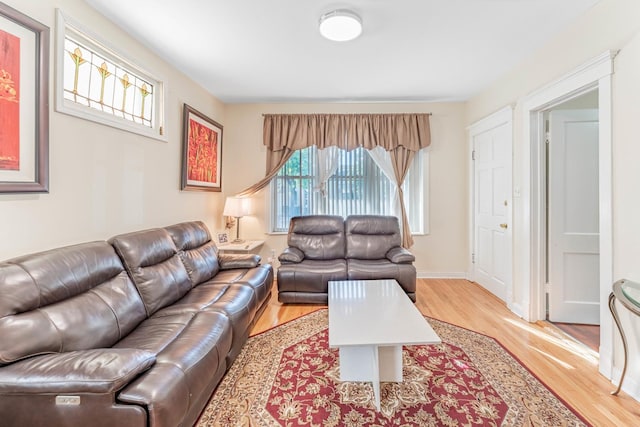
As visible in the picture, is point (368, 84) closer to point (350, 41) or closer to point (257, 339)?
point (350, 41)

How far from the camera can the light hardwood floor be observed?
1.68 metres

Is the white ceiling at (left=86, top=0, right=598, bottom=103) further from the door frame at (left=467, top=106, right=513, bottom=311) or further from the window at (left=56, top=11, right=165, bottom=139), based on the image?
the door frame at (left=467, top=106, right=513, bottom=311)

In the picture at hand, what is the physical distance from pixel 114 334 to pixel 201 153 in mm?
2412

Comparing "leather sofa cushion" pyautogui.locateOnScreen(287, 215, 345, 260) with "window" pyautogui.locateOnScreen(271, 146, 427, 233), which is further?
"window" pyautogui.locateOnScreen(271, 146, 427, 233)

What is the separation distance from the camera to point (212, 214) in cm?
398

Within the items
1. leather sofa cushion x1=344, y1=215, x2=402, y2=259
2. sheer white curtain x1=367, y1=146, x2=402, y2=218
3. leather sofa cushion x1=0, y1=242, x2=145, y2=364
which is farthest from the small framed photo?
sheer white curtain x1=367, y1=146, x2=402, y2=218

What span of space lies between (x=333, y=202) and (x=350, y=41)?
2236 millimetres

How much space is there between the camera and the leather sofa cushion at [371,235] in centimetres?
374

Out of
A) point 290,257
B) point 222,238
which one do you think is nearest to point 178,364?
point 290,257

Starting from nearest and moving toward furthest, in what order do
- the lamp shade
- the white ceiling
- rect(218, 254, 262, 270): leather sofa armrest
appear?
the white ceiling → rect(218, 254, 262, 270): leather sofa armrest → the lamp shade

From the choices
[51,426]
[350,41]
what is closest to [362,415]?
[51,426]

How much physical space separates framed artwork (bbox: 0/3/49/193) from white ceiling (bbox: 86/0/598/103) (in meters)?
0.66

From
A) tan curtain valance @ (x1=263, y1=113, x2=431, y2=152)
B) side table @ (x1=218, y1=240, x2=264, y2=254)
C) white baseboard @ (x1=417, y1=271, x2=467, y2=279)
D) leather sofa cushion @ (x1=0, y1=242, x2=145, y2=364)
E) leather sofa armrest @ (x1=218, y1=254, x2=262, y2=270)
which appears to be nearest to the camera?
leather sofa cushion @ (x1=0, y1=242, x2=145, y2=364)

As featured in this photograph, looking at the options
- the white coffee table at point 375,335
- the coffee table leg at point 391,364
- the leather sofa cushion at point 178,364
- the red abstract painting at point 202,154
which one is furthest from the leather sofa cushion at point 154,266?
the coffee table leg at point 391,364
